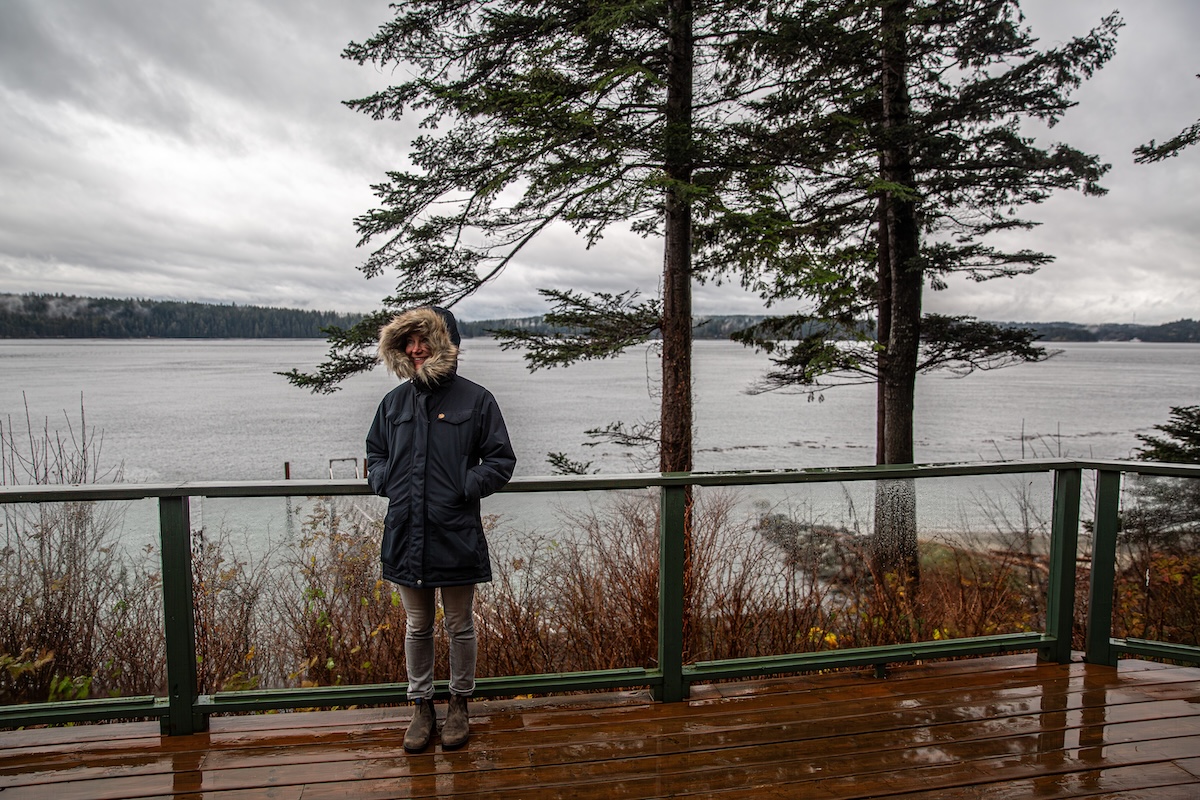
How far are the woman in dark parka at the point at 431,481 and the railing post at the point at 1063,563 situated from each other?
2838 millimetres

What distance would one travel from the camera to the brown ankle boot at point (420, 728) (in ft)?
8.85

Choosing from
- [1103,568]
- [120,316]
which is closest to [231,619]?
[1103,568]

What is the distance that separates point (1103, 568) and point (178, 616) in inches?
171

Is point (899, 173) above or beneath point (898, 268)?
above

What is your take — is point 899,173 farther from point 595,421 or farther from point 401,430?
point 595,421

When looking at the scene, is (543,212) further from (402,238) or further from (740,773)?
(740,773)

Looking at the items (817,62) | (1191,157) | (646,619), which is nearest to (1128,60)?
(1191,157)

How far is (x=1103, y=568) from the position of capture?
3.53 meters

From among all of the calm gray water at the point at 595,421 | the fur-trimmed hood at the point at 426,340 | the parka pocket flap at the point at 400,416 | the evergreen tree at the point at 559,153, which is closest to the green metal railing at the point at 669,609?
the parka pocket flap at the point at 400,416

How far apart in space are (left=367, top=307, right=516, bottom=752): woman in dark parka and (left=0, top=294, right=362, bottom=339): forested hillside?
69352 mm

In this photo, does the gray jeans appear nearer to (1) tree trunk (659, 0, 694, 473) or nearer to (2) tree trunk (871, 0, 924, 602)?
(1) tree trunk (659, 0, 694, 473)

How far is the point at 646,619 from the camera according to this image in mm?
3443

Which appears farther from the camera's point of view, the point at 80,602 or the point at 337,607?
the point at 337,607

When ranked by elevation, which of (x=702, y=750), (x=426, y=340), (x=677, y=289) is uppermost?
(x=677, y=289)
